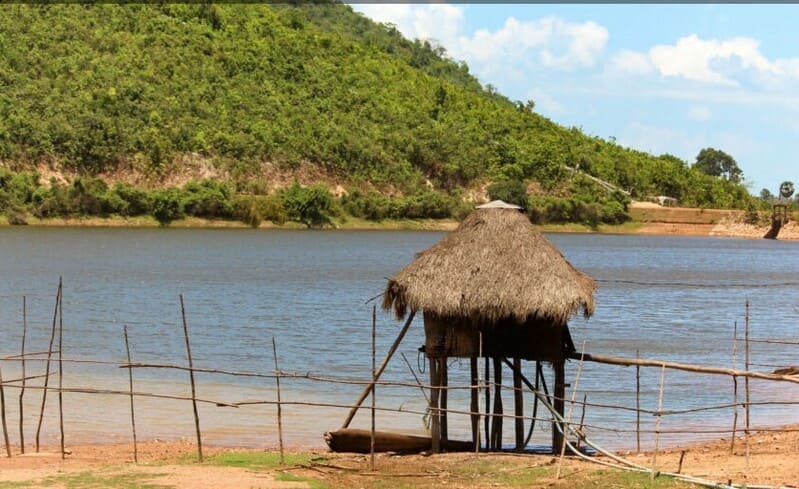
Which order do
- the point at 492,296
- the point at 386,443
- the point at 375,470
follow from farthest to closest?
the point at 386,443
the point at 492,296
the point at 375,470

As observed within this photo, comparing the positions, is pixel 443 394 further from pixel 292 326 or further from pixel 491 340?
pixel 292 326

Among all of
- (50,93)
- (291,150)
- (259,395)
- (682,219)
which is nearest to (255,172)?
(291,150)

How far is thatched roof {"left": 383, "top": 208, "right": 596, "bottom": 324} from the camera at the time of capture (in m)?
14.2

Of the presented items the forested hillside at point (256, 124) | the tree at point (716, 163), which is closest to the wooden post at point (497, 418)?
the forested hillside at point (256, 124)

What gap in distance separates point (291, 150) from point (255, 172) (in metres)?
5.90

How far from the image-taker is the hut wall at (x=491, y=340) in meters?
14.7

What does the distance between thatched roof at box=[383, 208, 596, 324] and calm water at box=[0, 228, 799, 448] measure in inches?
129

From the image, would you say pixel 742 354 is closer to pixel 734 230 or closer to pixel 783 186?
pixel 734 230

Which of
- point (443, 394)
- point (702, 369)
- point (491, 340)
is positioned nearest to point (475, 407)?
point (443, 394)

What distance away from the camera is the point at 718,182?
12706cm

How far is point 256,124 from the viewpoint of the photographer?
103375 millimetres

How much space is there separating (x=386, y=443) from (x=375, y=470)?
3.76ft

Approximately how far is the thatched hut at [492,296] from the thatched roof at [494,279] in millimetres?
12

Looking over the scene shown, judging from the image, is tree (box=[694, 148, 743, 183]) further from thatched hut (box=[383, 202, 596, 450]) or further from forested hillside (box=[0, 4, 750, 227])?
thatched hut (box=[383, 202, 596, 450])
